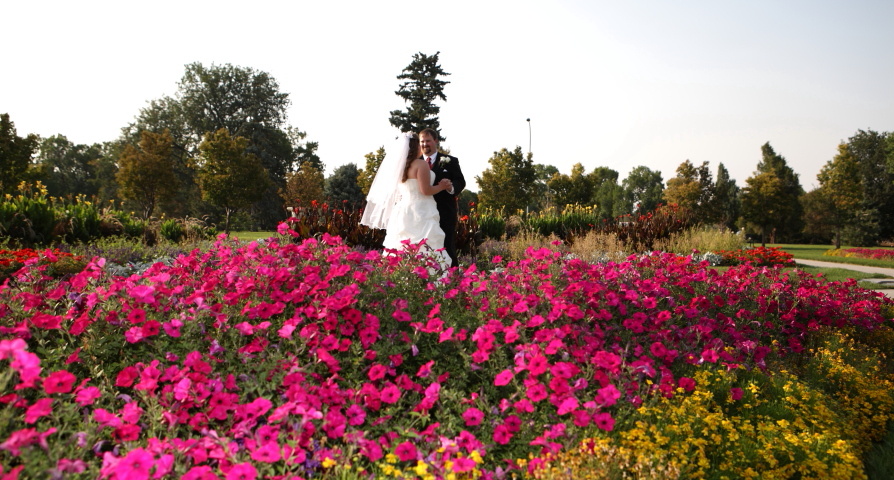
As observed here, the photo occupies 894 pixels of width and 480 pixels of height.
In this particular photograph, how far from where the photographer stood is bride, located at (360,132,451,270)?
21.0 ft

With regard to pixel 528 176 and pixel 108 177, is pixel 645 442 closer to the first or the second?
pixel 528 176

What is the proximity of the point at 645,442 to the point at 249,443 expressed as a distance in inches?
67.0

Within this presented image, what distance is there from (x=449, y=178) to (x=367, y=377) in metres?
4.26

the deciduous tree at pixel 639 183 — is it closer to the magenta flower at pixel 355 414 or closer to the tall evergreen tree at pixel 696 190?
the tall evergreen tree at pixel 696 190

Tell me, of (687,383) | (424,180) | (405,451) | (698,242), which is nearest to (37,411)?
(405,451)

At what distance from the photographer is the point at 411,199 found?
657 centimetres

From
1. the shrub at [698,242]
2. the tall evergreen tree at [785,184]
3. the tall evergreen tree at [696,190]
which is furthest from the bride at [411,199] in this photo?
the tall evergreen tree at [785,184]

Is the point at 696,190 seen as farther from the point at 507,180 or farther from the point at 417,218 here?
the point at 417,218

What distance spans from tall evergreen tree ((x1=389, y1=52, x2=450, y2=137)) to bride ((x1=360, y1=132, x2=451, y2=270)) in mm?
31826

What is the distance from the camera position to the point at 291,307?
139 inches

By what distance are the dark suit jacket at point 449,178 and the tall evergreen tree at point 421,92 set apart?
31684 mm

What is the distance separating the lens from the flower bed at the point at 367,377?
6.87 feet

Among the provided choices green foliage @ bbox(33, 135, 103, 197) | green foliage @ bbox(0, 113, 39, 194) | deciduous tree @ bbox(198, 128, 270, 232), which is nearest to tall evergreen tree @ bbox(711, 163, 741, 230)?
deciduous tree @ bbox(198, 128, 270, 232)

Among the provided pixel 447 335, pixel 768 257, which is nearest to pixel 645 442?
pixel 447 335
